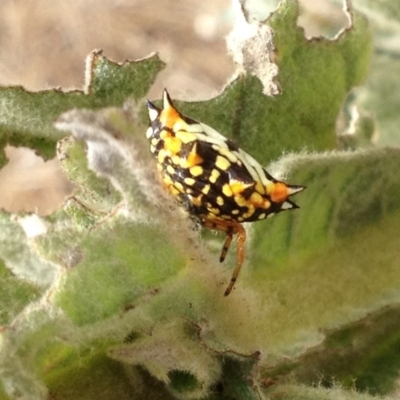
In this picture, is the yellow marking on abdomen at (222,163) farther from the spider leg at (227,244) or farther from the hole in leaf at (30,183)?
the hole in leaf at (30,183)

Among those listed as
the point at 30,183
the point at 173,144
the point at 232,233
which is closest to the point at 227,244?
the point at 232,233

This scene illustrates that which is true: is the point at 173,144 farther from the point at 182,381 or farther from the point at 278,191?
the point at 182,381

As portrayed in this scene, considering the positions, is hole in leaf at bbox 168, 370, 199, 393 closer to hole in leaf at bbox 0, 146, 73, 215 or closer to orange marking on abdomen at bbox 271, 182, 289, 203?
orange marking on abdomen at bbox 271, 182, 289, 203

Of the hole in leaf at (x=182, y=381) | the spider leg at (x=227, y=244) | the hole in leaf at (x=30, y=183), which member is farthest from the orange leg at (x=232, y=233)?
the hole in leaf at (x=30, y=183)

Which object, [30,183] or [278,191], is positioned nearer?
[278,191]

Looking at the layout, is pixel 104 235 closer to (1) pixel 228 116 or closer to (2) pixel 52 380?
(2) pixel 52 380

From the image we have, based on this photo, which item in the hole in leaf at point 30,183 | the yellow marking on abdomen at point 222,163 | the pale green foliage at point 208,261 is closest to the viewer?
the pale green foliage at point 208,261

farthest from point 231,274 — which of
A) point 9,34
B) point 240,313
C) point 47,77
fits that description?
point 9,34

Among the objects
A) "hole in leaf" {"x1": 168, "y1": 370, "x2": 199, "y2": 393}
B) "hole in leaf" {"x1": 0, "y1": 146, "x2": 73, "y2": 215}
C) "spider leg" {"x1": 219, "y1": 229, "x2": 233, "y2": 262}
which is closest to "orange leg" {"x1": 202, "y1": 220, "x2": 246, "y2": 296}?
"spider leg" {"x1": 219, "y1": 229, "x2": 233, "y2": 262}

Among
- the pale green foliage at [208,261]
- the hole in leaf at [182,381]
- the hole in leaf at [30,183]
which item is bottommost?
the hole in leaf at [182,381]
